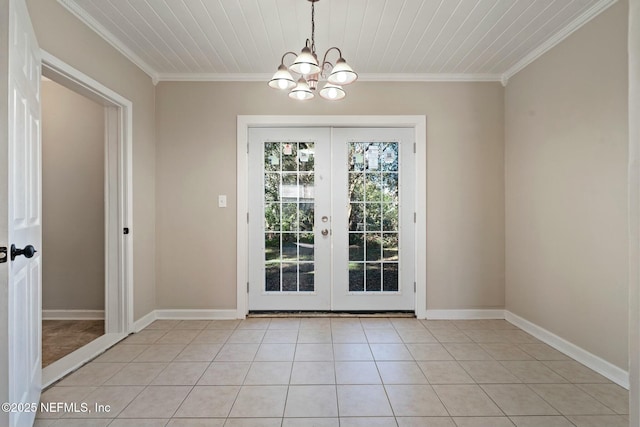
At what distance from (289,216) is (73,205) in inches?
86.4

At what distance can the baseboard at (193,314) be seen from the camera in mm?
3404

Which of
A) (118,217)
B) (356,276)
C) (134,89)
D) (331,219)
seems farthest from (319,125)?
(118,217)

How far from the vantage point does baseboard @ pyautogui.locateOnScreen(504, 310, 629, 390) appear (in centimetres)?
214

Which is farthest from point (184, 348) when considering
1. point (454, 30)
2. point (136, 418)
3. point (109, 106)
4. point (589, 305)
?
point (454, 30)

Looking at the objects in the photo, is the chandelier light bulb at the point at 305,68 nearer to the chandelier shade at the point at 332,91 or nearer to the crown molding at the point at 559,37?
the chandelier shade at the point at 332,91

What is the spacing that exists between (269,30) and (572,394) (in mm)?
3213

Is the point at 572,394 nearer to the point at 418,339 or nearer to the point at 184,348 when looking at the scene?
the point at 418,339

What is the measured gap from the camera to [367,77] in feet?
11.0

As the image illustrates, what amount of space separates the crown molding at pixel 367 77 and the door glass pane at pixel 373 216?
655 millimetres

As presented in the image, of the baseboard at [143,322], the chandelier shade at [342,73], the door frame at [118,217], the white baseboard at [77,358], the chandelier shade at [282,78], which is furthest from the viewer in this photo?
the baseboard at [143,322]

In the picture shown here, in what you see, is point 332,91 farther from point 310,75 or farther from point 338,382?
point 338,382

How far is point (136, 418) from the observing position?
1791mm

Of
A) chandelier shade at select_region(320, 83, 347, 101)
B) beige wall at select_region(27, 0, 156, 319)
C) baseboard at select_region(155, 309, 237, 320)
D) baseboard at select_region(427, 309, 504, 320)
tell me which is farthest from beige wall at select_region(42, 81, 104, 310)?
baseboard at select_region(427, 309, 504, 320)

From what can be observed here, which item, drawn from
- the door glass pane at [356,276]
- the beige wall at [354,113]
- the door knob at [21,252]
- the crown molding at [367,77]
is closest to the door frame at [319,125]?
the beige wall at [354,113]
